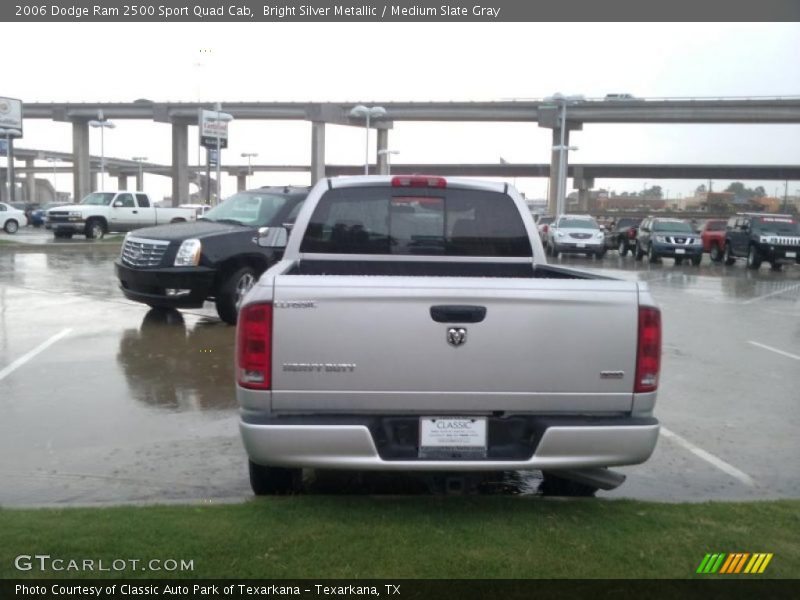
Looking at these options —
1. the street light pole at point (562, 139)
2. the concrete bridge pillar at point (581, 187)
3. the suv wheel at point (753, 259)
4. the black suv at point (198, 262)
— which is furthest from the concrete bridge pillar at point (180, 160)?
the black suv at point (198, 262)

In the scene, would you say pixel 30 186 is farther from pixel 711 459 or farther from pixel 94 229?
pixel 711 459

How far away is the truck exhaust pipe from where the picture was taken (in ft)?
15.5

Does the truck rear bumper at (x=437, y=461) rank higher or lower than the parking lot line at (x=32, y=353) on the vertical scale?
higher

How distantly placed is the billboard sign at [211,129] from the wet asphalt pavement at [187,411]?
64.3 feet

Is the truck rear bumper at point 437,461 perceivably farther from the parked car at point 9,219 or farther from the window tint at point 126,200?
the parked car at point 9,219

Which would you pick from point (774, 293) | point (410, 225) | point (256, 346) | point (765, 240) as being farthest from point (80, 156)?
point (256, 346)

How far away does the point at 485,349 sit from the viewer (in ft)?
13.5

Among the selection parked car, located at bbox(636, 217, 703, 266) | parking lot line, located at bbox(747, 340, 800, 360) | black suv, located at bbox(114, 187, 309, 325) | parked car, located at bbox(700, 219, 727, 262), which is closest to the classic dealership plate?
black suv, located at bbox(114, 187, 309, 325)

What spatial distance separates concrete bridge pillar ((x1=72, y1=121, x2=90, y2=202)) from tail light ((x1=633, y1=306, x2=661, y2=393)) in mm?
86344

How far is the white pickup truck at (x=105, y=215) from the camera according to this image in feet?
105

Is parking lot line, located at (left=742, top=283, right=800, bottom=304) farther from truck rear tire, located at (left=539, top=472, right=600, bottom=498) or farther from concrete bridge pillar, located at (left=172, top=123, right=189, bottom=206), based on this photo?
concrete bridge pillar, located at (left=172, top=123, right=189, bottom=206)

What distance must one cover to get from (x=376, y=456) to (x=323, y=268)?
1.86 m

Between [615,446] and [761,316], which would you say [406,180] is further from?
[761,316]

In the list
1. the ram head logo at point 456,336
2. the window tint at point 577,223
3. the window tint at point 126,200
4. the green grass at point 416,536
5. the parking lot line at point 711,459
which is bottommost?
the parking lot line at point 711,459
